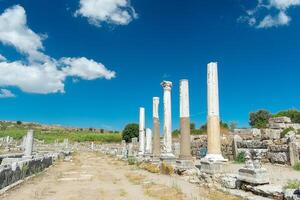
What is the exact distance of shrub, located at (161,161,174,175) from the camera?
17.1 m

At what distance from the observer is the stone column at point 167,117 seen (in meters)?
21.1

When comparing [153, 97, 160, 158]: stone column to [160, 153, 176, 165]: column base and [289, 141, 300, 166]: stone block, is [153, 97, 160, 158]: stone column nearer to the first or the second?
[160, 153, 176, 165]: column base

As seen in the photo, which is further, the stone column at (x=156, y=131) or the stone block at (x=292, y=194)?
the stone column at (x=156, y=131)

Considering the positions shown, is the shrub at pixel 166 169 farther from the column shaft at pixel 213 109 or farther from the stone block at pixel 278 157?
the stone block at pixel 278 157

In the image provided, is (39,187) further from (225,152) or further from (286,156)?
(225,152)

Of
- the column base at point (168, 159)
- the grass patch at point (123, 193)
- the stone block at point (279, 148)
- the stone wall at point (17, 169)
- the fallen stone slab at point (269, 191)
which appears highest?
the stone block at point (279, 148)

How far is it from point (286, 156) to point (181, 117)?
5.93 metres

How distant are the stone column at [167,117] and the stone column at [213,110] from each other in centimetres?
605

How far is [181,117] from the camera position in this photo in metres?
18.9

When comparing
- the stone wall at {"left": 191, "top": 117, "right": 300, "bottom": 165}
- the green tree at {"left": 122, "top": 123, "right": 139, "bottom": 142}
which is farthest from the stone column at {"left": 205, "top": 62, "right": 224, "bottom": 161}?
the green tree at {"left": 122, "top": 123, "right": 139, "bottom": 142}

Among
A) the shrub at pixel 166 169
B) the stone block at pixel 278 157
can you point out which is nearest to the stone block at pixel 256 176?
the shrub at pixel 166 169

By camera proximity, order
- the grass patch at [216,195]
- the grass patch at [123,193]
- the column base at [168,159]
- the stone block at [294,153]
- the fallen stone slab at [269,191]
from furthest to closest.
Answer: the column base at [168,159] < the stone block at [294,153] < the grass patch at [123,193] < the grass patch at [216,195] < the fallen stone slab at [269,191]

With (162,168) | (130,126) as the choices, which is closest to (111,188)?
(162,168)

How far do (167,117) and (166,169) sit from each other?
471 cm
